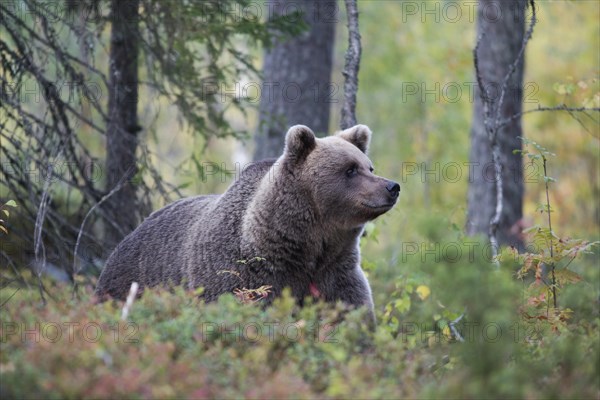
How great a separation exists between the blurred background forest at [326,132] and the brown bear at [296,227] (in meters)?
0.59

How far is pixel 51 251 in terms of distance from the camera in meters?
11.5

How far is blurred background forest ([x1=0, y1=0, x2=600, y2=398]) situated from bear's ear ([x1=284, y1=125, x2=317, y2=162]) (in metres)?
1.16

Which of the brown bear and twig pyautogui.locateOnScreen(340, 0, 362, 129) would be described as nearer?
the brown bear

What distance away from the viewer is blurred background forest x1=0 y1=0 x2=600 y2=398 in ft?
14.4

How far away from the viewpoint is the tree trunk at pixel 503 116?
12.9m

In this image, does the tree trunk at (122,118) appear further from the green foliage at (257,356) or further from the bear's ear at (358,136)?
the green foliage at (257,356)

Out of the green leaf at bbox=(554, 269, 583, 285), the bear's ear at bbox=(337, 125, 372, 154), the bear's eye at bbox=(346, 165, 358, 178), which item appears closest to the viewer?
the green leaf at bbox=(554, 269, 583, 285)

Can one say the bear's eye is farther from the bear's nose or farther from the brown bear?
the bear's nose

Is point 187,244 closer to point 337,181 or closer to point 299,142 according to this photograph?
point 299,142

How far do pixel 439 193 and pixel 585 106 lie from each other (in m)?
16.6

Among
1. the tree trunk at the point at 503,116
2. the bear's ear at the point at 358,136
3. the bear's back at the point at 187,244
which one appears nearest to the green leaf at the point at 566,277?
the bear's ear at the point at 358,136

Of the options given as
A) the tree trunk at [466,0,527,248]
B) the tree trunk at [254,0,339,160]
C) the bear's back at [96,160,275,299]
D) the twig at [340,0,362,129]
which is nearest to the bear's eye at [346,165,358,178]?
the bear's back at [96,160,275,299]

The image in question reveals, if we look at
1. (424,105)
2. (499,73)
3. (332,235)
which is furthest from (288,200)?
(424,105)

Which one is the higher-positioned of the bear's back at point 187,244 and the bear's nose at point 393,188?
the bear's nose at point 393,188
